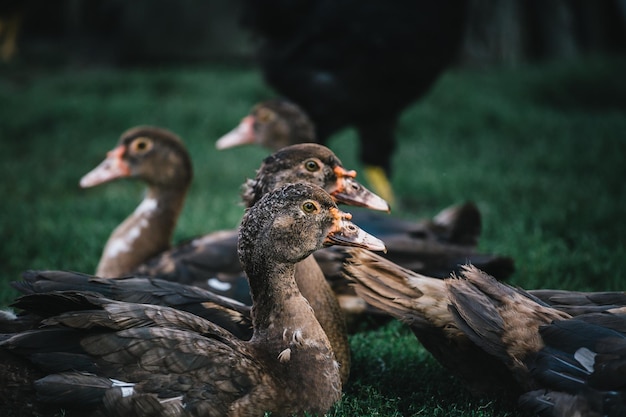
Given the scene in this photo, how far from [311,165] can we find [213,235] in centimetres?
98

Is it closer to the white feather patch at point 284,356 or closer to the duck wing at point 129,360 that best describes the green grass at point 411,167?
the white feather patch at point 284,356

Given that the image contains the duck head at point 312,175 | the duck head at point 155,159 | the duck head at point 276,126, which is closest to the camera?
the duck head at point 312,175

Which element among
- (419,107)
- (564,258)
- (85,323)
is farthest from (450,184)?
(85,323)

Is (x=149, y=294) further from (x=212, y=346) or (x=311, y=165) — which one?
(x=311, y=165)

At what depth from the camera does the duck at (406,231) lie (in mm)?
4059

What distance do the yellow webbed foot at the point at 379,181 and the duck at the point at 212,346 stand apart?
383 cm

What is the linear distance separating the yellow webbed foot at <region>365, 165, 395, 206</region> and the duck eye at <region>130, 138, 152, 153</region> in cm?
263

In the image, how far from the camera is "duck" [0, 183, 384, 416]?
99.7 inches

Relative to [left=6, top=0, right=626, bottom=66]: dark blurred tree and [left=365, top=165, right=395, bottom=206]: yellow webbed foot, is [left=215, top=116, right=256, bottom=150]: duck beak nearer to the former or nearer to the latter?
[left=365, top=165, right=395, bottom=206]: yellow webbed foot

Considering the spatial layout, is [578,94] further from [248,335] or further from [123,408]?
[123,408]

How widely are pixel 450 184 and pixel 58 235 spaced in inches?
131

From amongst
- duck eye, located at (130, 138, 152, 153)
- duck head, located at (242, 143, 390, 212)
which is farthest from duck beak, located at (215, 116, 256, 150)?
duck head, located at (242, 143, 390, 212)

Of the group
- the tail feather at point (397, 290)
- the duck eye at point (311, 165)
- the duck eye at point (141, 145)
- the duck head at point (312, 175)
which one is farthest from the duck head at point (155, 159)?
the tail feather at point (397, 290)

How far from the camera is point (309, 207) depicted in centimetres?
295
